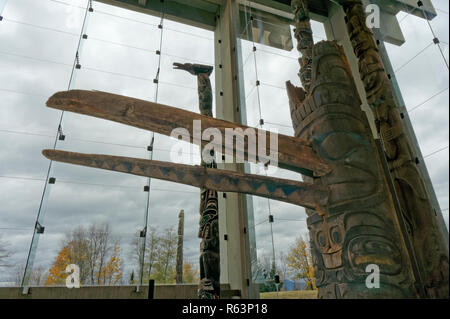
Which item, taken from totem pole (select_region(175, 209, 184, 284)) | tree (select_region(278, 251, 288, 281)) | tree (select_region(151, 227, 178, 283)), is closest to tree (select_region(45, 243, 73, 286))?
tree (select_region(151, 227, 178, 283))

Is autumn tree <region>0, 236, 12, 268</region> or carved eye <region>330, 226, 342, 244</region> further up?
autumn tree <region>0, 236, 12, 268</region>

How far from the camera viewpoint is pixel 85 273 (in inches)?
123

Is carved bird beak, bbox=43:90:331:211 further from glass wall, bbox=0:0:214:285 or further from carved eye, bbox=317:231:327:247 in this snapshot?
glass wall, bbox=0:0:214:285

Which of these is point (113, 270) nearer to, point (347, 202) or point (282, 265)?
point (282, 265)

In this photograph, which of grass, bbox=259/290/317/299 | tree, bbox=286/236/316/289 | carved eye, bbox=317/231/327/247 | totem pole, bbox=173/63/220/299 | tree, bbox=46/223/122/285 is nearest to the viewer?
carved eye, bbox=317/231/327/247

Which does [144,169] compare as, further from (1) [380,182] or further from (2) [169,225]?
(2) [169,225]

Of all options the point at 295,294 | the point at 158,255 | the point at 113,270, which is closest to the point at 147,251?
the point at 158,255

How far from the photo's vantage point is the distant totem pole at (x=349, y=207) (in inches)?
31.0

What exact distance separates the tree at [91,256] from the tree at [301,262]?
1.99 meters

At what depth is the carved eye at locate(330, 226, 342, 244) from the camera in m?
0.86

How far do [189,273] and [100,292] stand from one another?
107 cm

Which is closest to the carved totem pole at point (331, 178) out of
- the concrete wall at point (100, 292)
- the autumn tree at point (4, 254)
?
the concrete wall at point (100, 292)

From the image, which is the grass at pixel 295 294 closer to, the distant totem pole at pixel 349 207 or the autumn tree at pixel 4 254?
the distant totem pole at pixel 349 207
